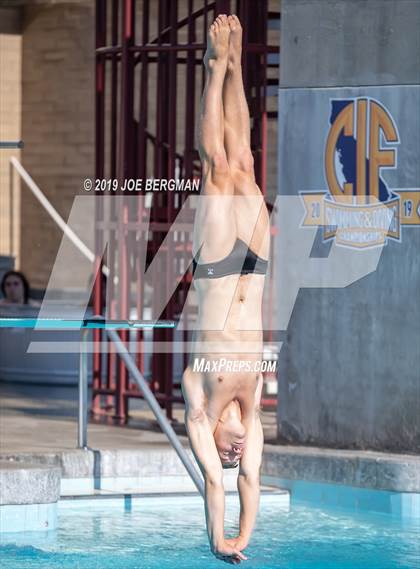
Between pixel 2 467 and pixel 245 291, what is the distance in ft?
9.44

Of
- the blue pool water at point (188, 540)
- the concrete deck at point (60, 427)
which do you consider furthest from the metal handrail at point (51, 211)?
the blue pool water at point (188, 540)

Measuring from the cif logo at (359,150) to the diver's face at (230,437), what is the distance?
11.9 ft

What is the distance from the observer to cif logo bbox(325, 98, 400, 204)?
318 inches

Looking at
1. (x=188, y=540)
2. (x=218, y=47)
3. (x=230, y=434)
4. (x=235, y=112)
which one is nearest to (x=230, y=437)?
(x=230, y=434)

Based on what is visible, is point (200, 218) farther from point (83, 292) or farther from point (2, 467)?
point (83, 292)

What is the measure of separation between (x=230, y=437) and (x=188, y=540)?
2.46 metres

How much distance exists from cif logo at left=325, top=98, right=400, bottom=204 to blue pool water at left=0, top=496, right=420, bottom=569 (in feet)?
6.14

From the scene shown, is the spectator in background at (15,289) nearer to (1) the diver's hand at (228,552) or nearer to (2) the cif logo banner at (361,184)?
(2) the cif logo banner at (361,184)

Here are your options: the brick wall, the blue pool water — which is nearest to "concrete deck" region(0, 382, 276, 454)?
the blue pool water

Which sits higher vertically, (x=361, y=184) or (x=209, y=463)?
(x=361, y=184)

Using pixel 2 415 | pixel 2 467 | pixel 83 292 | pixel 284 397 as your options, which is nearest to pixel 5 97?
pixel 83 292

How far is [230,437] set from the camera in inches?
184

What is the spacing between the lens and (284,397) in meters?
8.43

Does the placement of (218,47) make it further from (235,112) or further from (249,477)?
(249,477)
